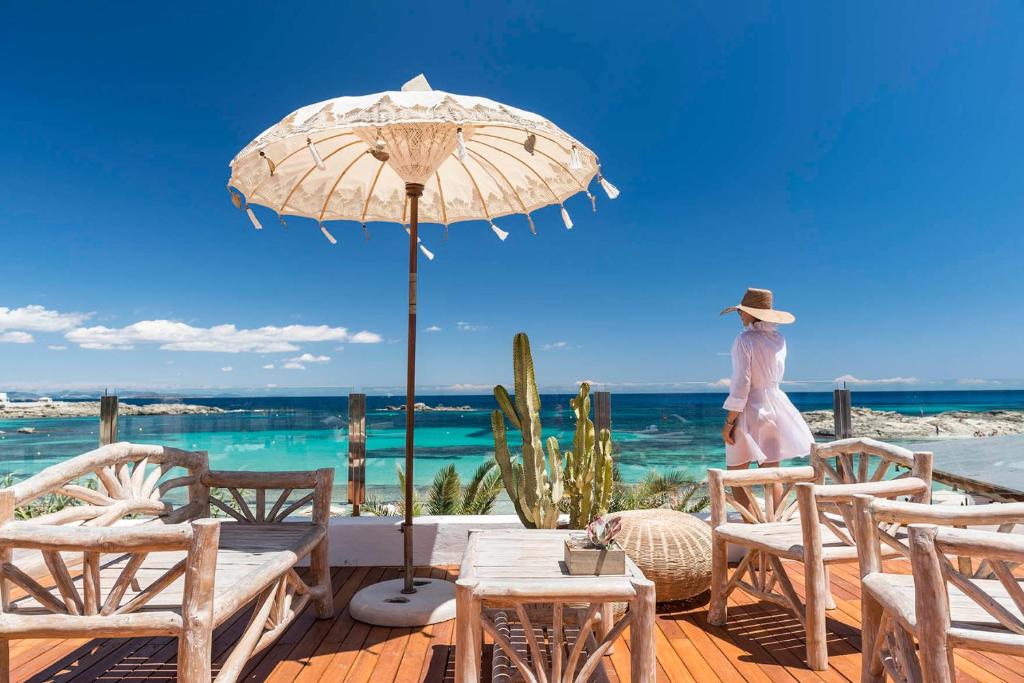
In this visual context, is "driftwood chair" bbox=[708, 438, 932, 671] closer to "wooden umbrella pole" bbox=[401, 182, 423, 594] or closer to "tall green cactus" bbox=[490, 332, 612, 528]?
"tall green cactus" bbox=[490, 332, 612, 528]

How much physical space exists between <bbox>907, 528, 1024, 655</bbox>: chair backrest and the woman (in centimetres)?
202

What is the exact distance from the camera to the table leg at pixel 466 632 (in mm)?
1602

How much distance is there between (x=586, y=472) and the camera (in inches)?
128

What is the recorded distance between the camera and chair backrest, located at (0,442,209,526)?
1976 mm

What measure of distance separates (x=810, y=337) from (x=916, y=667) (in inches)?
1530

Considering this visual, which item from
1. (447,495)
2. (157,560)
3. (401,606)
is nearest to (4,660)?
(157,560)

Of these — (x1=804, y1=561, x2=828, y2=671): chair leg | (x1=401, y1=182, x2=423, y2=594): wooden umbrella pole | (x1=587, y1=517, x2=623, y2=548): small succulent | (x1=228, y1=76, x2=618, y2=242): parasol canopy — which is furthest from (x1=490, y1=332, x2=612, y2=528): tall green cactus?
(x1=587, y1=517, x2=623, y2=548): small succulent

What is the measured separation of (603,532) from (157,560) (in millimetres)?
1679

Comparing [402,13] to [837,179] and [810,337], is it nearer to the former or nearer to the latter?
[837,179]

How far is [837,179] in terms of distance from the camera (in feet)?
58.1

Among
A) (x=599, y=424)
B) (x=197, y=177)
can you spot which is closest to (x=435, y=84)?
(x=599, y=424)

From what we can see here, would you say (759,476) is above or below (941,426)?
above

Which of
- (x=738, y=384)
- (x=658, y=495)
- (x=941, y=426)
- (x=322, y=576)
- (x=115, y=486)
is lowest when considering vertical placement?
(x=941, y=426)

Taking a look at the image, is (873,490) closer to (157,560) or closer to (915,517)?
(915,517)
